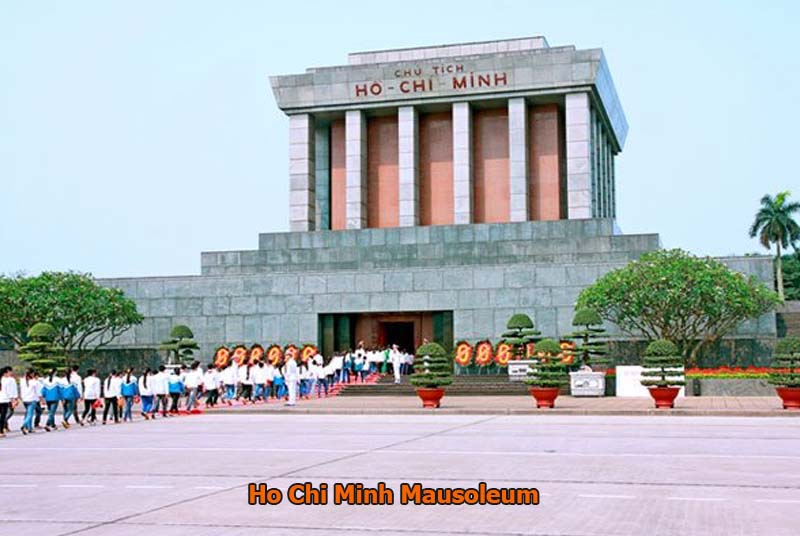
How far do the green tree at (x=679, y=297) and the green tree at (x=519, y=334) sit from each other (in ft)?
6.81

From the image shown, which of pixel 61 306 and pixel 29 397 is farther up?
pixel 61 306

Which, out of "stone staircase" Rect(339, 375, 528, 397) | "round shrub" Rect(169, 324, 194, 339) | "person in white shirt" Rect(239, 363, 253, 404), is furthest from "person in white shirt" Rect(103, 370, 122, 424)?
"round shrub" Rect(169, 324, 194, 339)

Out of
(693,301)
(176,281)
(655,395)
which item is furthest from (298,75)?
(655,395)

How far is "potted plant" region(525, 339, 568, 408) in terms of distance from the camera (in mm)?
28047

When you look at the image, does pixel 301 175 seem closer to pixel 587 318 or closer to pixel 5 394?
pixel 587 318

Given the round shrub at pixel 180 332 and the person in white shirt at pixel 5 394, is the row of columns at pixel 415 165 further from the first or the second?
the person in white shirt at pixel 5 394

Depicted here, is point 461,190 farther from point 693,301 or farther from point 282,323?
point 693,301

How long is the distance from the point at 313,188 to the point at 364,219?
318 cm

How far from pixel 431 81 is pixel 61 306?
19.1m

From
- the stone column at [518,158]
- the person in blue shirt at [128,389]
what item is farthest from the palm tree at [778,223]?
the person in blue shirt at [128,389]

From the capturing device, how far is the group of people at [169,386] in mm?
24109

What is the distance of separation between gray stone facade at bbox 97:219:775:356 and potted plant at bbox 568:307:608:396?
3.91 meters
